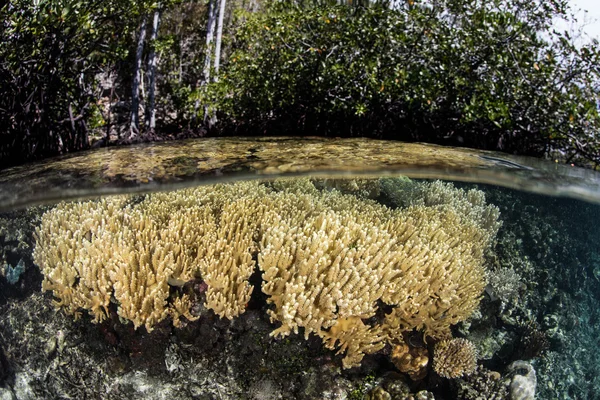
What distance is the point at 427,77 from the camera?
1035cm

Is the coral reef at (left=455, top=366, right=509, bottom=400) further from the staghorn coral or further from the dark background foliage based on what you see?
the dark background foliage

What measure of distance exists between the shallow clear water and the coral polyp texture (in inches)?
0.5

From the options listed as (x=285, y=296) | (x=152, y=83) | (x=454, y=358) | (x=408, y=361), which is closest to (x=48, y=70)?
(x=152, y=83)

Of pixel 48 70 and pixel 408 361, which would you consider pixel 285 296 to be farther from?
pixel 48 70

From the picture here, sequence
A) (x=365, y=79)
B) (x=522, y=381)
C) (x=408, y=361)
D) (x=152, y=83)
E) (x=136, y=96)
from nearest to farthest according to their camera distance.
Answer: (x=408, y=361)
(x=522, y=381)
(x=365, y=79)
(x=136, y=96)
(x=152, y=83)

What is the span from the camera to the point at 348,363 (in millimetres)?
3744

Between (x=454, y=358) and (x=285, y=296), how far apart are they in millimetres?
1486

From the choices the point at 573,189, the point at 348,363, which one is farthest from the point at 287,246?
the point at 573,189

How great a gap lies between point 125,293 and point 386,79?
8.16m

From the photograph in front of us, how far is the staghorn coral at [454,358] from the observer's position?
385cm

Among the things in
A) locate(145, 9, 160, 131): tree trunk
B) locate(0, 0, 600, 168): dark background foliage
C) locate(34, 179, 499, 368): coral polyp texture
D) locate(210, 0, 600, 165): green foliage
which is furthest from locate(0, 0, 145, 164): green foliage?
locate(34, 179, 499, 368): coral polyp texture

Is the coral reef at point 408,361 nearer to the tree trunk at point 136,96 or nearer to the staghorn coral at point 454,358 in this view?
the staghorn coral at point 454,358

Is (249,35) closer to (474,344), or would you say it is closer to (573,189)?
(573,189)

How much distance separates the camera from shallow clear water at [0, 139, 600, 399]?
373cm
